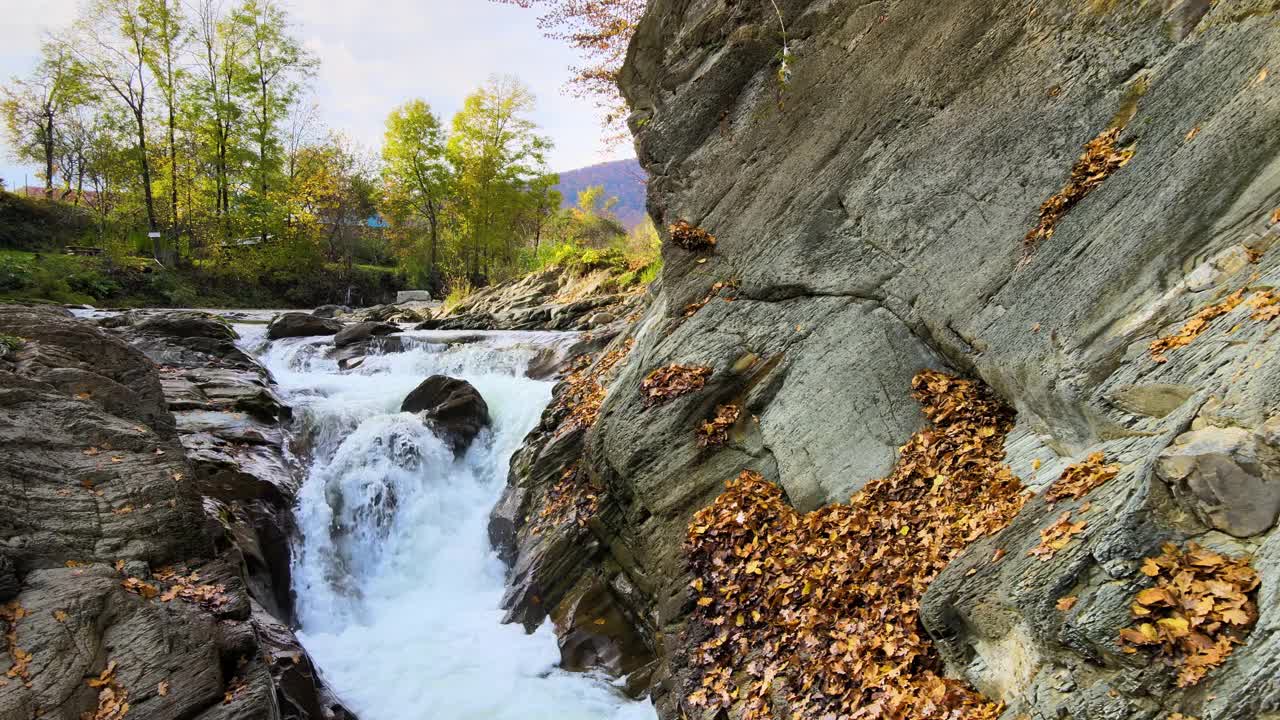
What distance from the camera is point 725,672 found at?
5598 millimetres

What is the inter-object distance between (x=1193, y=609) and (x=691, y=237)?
24.3 ft

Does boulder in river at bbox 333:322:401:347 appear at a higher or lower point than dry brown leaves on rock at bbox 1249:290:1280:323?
lower

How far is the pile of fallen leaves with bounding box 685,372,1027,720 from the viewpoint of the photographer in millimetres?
4516

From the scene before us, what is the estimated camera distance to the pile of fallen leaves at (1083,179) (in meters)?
5.29

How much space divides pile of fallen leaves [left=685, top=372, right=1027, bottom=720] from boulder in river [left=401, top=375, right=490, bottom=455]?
21.9ft

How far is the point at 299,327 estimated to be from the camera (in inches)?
760

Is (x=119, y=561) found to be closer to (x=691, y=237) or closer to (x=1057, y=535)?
(x=1057, y=535)

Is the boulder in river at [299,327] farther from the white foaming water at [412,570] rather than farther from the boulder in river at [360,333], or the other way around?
the white foaming water at [412,570]

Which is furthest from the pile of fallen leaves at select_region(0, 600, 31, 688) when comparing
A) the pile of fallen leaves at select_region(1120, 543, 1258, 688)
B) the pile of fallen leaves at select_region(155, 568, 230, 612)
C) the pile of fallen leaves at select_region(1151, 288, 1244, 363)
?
the pile of fallen leaves at select_region(1151, 288, 1244, 363)

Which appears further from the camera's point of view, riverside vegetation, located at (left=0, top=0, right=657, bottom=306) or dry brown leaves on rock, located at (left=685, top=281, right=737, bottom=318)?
riverside vegetation, located at (left=0, top=0, right=657, bottom=306)

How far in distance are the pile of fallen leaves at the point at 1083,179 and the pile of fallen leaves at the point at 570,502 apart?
5.65 metres

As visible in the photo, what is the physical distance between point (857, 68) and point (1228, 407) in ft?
20.5

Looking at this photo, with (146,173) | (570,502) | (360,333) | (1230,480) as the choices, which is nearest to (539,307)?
(360,333)

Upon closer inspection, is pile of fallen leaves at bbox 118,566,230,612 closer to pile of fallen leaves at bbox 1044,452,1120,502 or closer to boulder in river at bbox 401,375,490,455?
boulder in river at bbox 401,375,490,455
